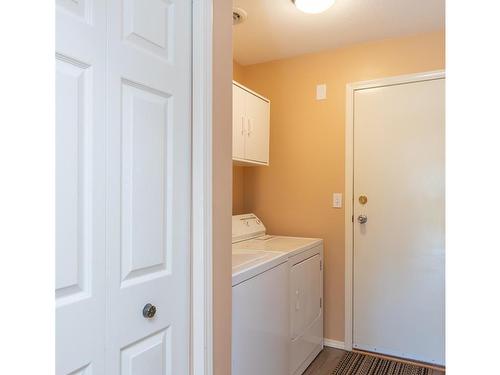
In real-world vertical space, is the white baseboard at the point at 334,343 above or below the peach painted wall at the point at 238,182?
below

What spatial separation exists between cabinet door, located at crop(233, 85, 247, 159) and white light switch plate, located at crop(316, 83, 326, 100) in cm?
69

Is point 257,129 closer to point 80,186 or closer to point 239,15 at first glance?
point 239,15

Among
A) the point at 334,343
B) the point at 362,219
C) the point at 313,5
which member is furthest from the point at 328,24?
the point at 334,343

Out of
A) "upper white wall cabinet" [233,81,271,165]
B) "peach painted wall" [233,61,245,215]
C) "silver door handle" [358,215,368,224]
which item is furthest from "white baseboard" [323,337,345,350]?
"upper white wall cabinet" [233,81,271,165]

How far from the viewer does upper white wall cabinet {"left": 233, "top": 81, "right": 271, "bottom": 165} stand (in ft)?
7.86

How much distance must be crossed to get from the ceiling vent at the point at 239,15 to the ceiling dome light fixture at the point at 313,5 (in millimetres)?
323

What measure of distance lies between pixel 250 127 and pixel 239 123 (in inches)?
6.5

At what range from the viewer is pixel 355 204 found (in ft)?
8.90

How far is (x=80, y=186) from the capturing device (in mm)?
917

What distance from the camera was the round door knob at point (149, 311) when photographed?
1.10 metres

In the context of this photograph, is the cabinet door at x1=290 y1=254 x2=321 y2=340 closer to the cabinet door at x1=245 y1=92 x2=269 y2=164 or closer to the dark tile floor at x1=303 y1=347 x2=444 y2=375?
the dark tile floor at x1=303 y1=347 x2=444 y2=375

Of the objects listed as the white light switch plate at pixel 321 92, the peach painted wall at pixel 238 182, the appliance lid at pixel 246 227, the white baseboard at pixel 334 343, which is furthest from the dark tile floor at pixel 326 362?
the white light switch plate at pixel 321 92

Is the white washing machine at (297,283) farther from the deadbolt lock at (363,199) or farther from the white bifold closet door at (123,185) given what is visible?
Answer: the white bifold closet door at (123,185)
